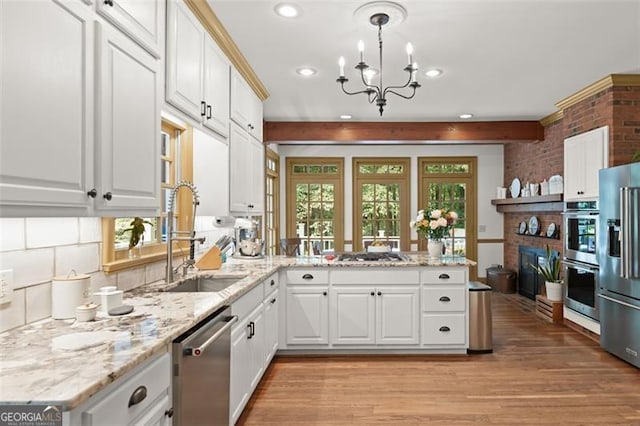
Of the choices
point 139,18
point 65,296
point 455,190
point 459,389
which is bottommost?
point 459,389

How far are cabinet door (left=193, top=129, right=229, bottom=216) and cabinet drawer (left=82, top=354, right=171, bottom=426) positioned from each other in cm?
185

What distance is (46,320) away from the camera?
5.47 feet

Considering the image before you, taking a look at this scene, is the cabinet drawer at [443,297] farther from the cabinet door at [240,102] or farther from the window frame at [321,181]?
the window frame at [321,181]

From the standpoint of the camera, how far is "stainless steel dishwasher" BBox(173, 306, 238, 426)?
161 cm

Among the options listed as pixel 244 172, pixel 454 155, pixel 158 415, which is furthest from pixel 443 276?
pixel 454 155

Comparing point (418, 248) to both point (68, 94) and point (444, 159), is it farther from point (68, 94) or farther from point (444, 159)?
point (68, 94)

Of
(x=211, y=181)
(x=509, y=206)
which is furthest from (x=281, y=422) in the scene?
(x=509, y=206)

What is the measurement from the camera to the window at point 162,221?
84.8 inches

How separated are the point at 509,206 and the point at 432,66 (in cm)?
401

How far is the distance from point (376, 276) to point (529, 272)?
3836 mm

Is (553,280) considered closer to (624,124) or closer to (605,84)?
(624,124)

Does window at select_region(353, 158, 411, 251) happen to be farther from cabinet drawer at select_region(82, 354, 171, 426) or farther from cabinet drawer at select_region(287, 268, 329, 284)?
cabinet drawer at select_region(82, 354, 171, 426)

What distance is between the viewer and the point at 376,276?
3.81 m

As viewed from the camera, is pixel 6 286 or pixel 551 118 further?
pixel 551 118
